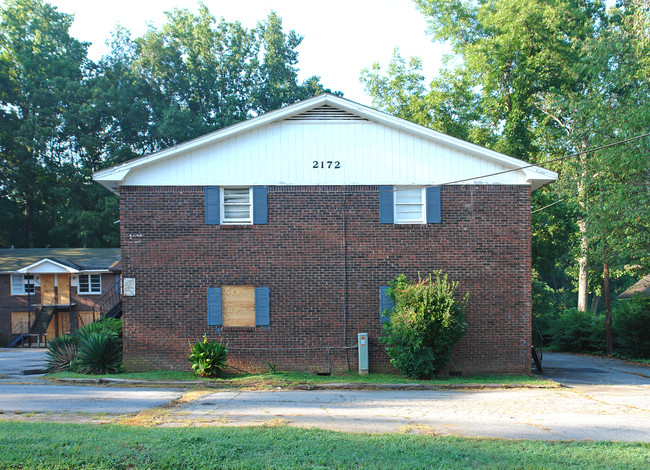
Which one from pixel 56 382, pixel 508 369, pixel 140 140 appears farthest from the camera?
pixel 140 140

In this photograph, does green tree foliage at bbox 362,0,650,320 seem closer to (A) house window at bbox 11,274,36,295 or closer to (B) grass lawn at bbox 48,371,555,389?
(B) grass lawn at bbox 48,371,555,389

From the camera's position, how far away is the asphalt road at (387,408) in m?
9.23

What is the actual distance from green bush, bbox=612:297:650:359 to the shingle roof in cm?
2774

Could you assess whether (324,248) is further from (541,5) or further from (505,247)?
(541,5)

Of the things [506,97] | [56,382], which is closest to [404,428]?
[56,382]

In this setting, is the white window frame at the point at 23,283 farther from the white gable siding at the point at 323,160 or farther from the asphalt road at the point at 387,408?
the white gable siding at the point at 323,160

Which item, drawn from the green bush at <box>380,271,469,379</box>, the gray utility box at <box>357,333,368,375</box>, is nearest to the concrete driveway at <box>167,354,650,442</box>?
the green bush at <box>380,271,469,379</box>

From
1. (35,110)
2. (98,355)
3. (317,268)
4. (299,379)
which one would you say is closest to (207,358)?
(299,379)

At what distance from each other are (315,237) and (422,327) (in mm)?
3814

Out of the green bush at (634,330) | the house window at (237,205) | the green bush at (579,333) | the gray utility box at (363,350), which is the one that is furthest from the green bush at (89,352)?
the green bush at (579,333)

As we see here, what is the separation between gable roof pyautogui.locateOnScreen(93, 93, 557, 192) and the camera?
15.2m

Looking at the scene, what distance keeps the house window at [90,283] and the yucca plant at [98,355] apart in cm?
2006

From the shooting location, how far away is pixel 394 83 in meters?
37.6

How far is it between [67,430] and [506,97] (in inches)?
1163
